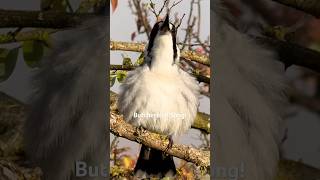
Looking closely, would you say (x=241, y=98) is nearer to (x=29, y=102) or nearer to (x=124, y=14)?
(x=124, y=14)

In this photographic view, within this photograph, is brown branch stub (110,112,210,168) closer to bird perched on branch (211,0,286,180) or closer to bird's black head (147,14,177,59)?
bird perched on branch (211,0,286,180)

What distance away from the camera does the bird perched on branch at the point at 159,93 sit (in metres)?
1.57

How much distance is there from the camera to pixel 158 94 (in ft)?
5.13

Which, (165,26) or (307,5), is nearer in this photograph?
(165,26)

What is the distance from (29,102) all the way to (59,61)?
162mm

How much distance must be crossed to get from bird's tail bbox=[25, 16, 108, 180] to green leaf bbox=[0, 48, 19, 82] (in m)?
0.08

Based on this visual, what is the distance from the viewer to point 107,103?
1553 mm

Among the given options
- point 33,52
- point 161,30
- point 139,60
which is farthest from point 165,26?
point 33,52

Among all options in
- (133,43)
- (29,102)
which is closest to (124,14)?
(133,43)

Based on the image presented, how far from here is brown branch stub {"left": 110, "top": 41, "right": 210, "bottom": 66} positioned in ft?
5.10

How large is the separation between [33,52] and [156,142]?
1.54 feet

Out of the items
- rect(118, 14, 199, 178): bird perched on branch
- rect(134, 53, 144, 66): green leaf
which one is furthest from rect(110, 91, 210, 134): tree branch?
rect(134, 53, 144, 66): green leaf

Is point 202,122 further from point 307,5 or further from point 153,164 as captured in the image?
point 307,5

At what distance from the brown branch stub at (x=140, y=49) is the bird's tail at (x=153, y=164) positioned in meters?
0.30
